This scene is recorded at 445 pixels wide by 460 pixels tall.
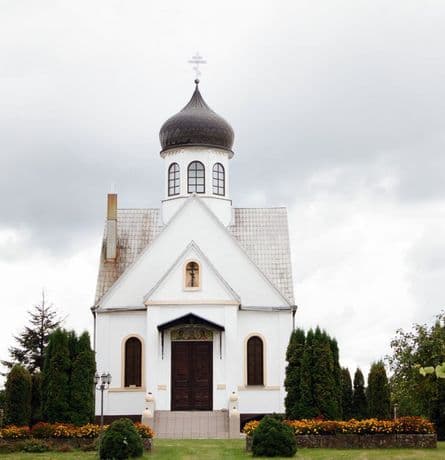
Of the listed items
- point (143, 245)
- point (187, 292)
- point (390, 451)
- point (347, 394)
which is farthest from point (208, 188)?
point (390, 451)

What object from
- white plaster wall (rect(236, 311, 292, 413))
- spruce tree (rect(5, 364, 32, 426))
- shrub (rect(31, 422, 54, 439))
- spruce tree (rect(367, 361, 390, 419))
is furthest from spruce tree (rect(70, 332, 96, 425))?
spruce tree (rect(367, 361, 390, 419))

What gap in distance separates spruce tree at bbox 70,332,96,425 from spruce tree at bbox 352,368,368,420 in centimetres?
1104

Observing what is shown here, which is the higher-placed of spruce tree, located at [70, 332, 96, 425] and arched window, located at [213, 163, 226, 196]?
arched window, located at [213, 163, 226, 196]

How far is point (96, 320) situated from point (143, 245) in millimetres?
4213

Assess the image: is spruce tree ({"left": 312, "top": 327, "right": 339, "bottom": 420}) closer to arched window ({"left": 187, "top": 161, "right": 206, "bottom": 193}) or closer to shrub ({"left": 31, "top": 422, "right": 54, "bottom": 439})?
shrub ({"left": 31, "top": 422, "right": 54, "bottom": 439})

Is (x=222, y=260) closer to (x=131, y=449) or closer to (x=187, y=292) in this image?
(x=187, y=292)

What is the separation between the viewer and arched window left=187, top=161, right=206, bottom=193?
3925cm

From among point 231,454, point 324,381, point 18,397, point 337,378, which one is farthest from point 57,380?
point 337,378

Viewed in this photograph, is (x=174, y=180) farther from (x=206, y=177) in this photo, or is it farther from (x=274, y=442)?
(x=274, y=442)

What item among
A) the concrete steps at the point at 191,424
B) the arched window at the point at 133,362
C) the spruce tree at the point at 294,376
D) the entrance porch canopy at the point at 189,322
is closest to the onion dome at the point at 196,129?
the entrance porch canopy at the point at 189,322

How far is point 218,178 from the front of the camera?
39594mm

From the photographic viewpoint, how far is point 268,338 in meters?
36.1

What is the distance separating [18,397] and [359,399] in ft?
44.6

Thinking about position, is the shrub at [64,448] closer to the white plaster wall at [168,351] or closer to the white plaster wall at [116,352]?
the white plaster wall at [168,351]
